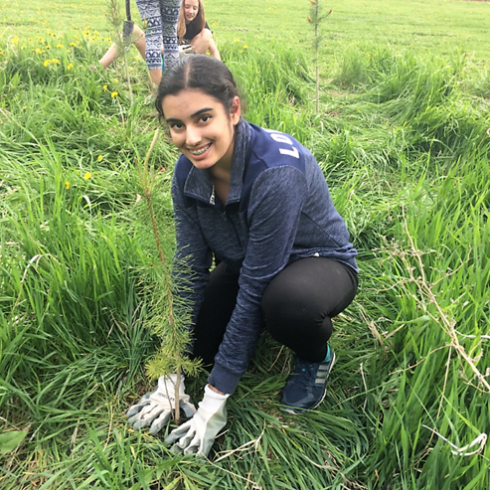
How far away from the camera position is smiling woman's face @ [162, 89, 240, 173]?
43.1 inches

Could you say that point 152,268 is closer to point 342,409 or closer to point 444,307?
point 342,409

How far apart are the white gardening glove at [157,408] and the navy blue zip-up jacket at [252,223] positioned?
Result: 145 millimetres

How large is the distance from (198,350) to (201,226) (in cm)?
53

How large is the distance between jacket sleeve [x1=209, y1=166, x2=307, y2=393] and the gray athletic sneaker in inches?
8.3

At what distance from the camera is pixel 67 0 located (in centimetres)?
1030

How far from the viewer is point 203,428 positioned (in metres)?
1.26

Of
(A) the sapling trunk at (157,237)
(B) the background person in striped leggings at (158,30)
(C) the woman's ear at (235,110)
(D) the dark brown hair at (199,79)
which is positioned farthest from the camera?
(B) the background person in striped leggings at (158,30)

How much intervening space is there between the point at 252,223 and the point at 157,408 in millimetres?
692

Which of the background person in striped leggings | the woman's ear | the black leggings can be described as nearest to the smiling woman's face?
the woman's ear

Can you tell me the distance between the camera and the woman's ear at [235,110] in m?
1.21

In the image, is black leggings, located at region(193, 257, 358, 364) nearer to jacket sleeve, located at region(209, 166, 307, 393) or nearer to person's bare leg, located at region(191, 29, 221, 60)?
jacket sleeve, located at region(209, 166, 307, 393)

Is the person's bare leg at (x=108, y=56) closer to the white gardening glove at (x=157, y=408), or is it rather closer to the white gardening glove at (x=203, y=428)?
the white gardening glove at (x=157, y=408)

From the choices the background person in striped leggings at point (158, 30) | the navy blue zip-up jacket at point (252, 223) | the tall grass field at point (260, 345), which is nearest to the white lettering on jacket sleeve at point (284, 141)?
the navy blue zip-up jacket at point (252, 223)

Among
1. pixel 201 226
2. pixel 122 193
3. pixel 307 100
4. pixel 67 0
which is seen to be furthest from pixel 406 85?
pixel 67 0
